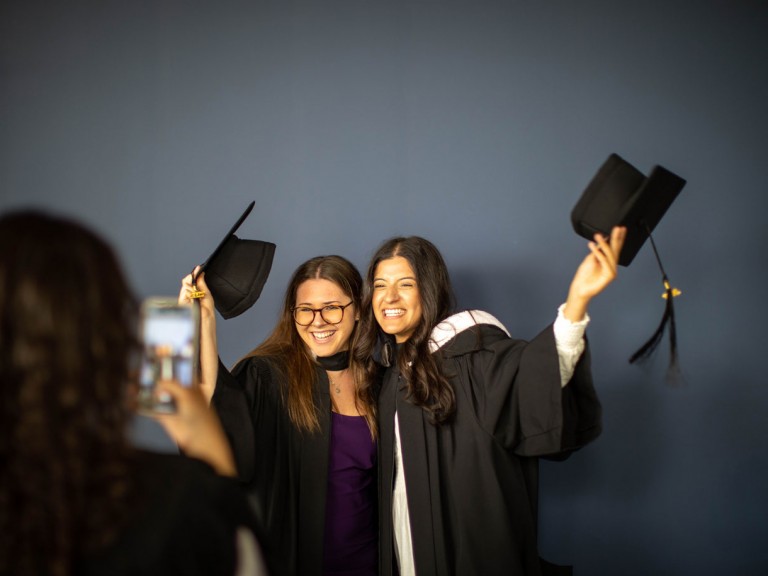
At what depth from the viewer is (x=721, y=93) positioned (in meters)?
3.01

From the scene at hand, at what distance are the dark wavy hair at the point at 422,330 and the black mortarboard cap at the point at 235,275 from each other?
1.52ft

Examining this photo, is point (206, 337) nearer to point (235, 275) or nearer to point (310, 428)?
point (235, 275)

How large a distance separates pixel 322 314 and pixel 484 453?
0.89 metres

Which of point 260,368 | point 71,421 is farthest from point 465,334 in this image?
point 71,421

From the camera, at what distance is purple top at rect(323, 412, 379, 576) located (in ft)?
8.24

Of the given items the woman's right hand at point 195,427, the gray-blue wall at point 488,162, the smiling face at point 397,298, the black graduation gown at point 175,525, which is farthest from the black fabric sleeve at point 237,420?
the black graduation gown at point 175,525

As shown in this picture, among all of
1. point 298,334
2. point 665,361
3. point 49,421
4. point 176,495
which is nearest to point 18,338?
point 49,421

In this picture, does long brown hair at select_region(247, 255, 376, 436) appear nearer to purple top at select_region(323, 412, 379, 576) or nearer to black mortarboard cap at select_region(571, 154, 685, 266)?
purple top at select_region(323, 412, 379, 576)

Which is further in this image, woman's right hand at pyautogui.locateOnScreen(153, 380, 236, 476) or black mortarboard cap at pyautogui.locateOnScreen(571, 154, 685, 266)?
black mortarboard cap at pyautogui.locateOnScreen(571, 154, 685, 266)

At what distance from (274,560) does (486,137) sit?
8.06ft

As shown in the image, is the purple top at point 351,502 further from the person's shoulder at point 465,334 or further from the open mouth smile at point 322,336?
the person's shoulder at point 465,334

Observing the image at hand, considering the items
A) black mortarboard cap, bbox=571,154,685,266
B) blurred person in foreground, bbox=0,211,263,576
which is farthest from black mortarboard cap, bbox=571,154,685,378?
blurred person in foreground, bbox=0,211,263,576

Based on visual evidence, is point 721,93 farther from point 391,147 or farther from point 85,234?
point 85,234

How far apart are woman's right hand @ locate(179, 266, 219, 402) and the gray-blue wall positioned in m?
0.86
